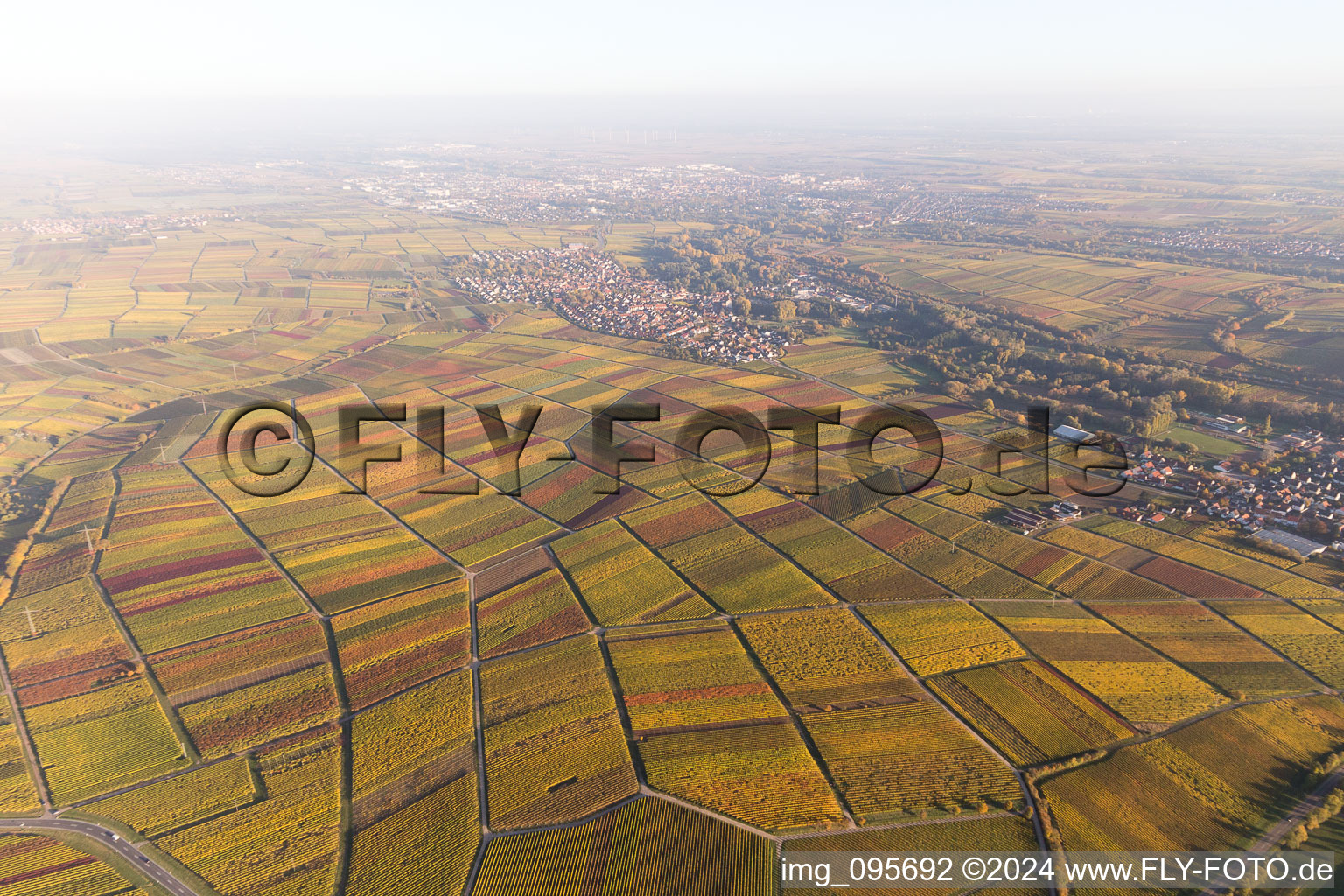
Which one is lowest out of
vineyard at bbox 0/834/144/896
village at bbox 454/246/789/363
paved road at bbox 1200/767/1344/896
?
vineyard at bbox 0/834/144/896

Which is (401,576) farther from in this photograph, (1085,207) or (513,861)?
(1085,207)

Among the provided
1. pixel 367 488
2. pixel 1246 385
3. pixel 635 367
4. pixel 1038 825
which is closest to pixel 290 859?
pixel 1038 825

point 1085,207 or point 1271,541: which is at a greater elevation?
point 1085,207

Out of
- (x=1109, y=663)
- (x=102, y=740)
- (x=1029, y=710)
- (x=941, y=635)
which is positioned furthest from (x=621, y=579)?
(x=1109, y=663)

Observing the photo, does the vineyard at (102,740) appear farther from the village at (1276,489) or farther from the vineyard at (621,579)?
the village at (1276,489)

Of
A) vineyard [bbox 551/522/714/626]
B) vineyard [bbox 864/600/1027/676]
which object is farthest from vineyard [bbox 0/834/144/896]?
vineyard [bbox 864/600/1027/676]

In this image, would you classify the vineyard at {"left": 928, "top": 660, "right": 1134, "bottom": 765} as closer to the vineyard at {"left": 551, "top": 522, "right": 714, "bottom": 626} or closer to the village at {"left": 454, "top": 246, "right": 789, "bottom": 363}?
the vineyard at {"left": 551, "top": 522, "right": 714, "bottom": 626}
